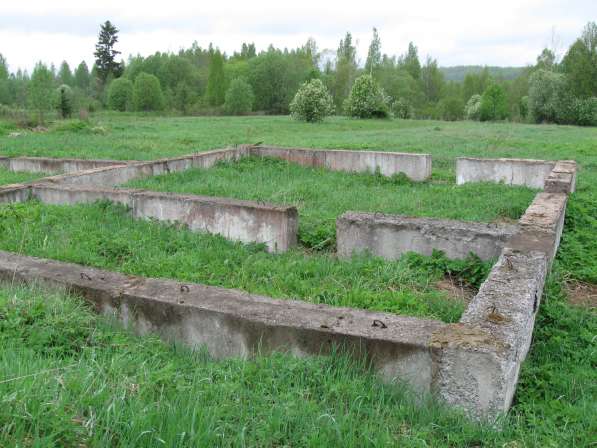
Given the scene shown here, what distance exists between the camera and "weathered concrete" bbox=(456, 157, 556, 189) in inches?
436

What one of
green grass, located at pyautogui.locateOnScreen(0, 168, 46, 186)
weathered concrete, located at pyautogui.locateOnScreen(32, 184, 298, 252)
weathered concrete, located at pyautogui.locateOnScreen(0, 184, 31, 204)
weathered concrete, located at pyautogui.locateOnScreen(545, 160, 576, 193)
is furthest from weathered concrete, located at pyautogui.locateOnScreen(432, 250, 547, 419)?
green grass, located at pyautogui.locateOnScreen(0, 168, 46, 186)

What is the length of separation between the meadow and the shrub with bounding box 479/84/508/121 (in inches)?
2101

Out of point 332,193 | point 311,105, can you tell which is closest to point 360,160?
point 332,193

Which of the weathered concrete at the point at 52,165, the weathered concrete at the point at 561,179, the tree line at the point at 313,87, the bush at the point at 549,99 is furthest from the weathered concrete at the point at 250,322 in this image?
the bush at the point at 549,99

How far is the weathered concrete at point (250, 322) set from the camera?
3299 mm

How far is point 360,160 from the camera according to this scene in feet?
41.2

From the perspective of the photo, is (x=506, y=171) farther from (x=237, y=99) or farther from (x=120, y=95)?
(x=120, y=95)

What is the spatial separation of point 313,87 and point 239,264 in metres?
32.2

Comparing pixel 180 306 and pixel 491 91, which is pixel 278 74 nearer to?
pixel 491 91

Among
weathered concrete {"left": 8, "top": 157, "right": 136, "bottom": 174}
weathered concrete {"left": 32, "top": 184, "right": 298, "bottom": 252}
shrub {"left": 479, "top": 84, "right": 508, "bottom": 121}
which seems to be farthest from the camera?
shrub {"left": 479, "top": 84, "right": 508, "bottom": 121}

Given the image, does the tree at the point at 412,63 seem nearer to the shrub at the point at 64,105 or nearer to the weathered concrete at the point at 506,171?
the shrub at the point at 64,105

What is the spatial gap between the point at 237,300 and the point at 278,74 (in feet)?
224

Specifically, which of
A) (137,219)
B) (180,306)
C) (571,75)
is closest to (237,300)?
(180,306)

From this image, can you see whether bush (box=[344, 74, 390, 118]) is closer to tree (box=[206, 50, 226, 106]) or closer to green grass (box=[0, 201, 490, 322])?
tree (box=[206, 50, 226, 106])
